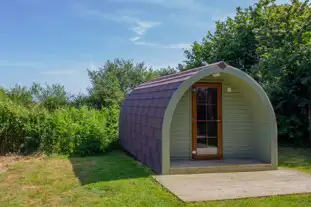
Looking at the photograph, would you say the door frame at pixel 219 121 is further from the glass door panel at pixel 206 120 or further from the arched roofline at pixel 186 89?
the arched roofline at pixel 186 89

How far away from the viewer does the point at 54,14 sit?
41.5ft

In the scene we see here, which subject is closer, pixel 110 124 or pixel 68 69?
pixel 110 124

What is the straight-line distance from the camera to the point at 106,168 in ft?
23.9

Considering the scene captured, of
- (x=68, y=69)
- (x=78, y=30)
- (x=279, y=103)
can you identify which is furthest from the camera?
(x=68, y=69)

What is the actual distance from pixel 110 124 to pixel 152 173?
4.87 metres

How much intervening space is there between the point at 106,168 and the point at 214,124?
2947 mm

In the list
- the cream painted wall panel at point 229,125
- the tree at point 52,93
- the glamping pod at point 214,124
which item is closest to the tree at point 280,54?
the cream painted wall panel at point 229,125

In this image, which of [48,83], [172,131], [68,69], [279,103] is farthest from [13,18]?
[279,103]

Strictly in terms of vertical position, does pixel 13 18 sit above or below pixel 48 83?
above

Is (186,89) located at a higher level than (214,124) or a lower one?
higher

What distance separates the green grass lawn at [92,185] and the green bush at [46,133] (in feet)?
2.50

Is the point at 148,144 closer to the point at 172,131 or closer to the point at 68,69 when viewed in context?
the point at 172,131

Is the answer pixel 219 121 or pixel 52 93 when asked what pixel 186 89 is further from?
pixel 52 93

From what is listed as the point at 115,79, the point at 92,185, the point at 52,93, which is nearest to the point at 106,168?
the point at 92,185
